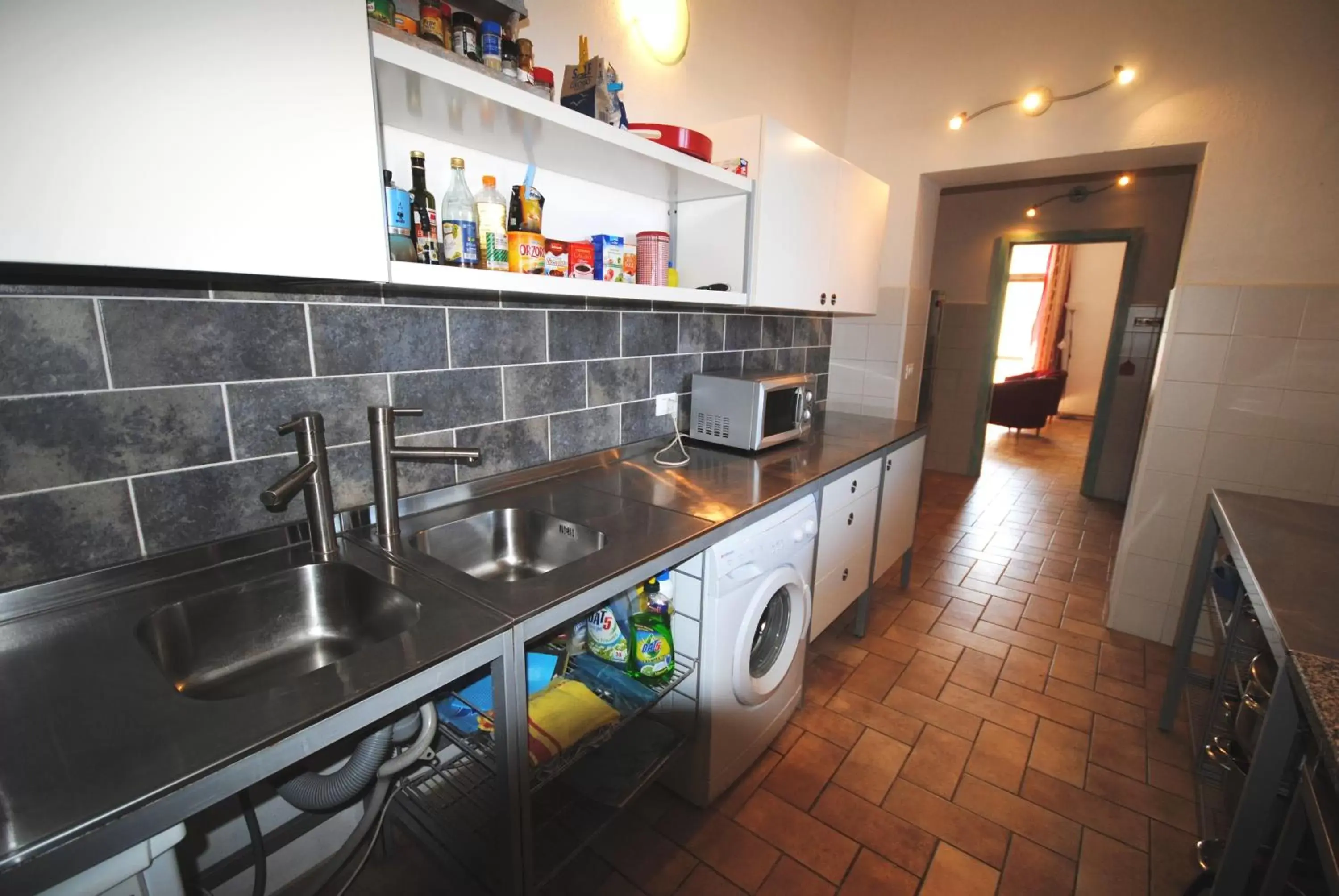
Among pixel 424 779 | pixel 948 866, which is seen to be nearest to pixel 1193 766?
pixel 948 866

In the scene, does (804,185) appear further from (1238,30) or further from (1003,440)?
(1003,440)

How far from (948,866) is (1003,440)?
6.31 metres

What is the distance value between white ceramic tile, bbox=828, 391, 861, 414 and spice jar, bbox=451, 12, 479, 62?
2538 mm

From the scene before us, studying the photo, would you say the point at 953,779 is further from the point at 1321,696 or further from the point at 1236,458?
the point at 1236,458

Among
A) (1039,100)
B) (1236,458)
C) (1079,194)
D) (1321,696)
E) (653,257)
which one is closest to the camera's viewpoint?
(1321,696)

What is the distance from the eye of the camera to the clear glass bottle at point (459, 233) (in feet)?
3.75

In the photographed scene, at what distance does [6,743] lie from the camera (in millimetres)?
625

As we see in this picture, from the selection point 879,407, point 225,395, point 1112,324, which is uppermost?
point 1112,324

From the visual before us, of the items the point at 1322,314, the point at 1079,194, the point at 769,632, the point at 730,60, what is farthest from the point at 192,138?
the point at 1079,194

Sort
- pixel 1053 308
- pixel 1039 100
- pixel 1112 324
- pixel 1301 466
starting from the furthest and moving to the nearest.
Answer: pixel 1053 308 < pixel 1112 324 < pixel 1039 100 < pixel 1301 466

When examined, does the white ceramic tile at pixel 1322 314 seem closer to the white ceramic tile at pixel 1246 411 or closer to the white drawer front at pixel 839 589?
the white ceramic tile at pixel 1246 411

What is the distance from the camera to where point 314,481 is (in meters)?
1.08

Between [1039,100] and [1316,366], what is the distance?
1.53 metres

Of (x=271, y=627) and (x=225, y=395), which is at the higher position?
(x=225, y=395)
